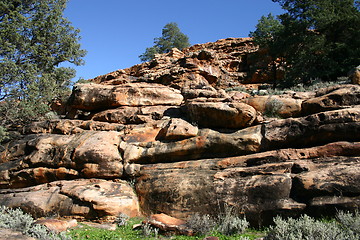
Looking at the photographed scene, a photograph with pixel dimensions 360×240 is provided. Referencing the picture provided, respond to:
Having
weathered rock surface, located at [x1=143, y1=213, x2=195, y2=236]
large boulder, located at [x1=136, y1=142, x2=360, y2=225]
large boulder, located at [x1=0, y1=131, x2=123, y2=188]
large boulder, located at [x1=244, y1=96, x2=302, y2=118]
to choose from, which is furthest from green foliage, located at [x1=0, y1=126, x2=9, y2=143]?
large boulder, located at [x1=244, y1=96, x2=302, y2=118]

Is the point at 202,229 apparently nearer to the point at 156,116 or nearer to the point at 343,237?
the point at 343,237

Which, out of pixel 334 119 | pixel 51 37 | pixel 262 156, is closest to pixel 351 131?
pixel 334 119

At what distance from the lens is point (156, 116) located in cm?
1320

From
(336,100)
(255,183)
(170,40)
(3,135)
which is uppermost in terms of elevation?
(170,40)

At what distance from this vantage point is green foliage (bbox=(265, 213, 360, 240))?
548 cm

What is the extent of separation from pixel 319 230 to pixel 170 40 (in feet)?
158

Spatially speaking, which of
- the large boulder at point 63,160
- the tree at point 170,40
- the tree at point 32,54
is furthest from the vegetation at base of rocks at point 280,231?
the tree at point 170,40

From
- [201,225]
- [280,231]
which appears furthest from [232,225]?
[280,231]

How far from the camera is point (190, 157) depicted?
10.5 metres

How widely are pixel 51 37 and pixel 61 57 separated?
5.88 feet

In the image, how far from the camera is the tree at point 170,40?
162ft

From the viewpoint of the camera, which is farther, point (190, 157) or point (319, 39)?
point (319, 39)

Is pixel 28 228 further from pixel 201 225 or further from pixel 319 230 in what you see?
pixel 319 230

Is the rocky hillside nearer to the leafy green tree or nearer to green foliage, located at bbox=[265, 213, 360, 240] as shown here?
green foliage, located at bbox=[265, 213, 360, 240]
